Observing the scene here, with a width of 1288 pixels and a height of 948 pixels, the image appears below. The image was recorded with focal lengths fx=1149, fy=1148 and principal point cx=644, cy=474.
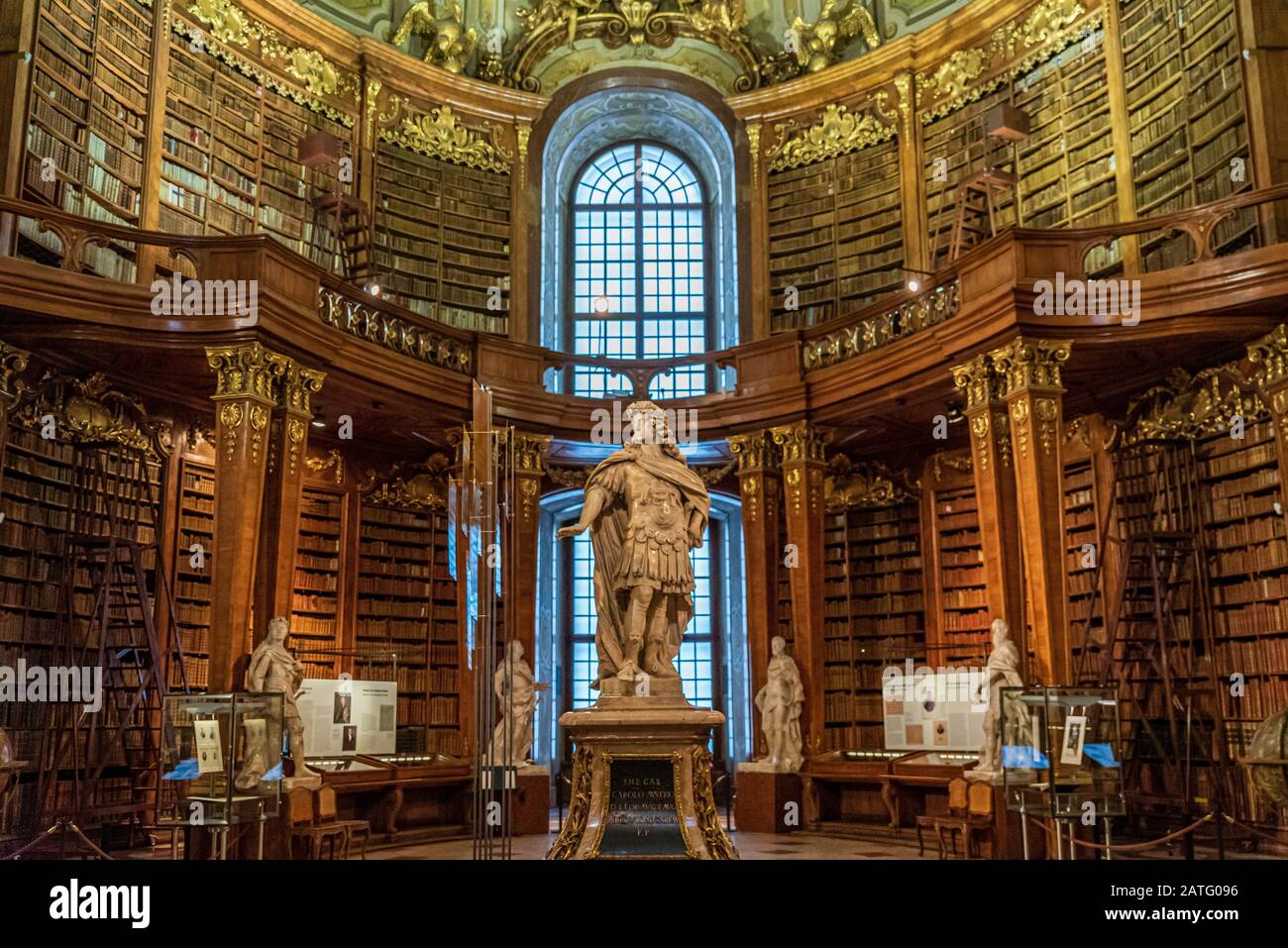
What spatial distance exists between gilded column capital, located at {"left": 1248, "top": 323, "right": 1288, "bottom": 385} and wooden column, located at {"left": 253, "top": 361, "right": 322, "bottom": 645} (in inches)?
277

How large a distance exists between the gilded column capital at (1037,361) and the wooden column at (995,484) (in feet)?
1.03

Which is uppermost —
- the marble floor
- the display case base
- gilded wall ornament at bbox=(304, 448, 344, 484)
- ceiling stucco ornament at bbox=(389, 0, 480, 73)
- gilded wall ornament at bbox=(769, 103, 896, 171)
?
ceiling stucco ornament at bbox=(389, 0, 480, 73)

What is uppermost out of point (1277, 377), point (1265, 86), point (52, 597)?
point (1265, 86)

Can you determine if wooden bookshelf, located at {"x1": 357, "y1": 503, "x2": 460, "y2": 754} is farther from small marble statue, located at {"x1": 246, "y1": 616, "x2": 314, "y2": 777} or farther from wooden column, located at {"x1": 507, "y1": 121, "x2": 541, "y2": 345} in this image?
small marble statue, located at {"x1": 246, "y1": 616, "x2": 314, "y2": 777}

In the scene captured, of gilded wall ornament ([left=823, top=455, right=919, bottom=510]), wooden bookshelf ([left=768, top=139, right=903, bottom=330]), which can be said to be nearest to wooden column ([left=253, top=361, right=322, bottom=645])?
gilded wall ornament ([left=823, top=455, right=919, bottom=510])

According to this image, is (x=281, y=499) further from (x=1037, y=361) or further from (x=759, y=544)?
(x=1037, y=361)

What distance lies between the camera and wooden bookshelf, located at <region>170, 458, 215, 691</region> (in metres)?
9.57

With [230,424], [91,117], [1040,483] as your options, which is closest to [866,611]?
[1040,483]

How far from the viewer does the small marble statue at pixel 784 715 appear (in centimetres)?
1030

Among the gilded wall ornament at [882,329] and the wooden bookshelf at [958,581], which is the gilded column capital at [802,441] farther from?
the wooden bookshelf at [958,581]

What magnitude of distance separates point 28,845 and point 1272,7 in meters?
10.4

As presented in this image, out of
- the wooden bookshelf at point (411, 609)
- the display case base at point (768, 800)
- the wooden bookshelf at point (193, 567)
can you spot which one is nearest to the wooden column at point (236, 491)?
the wooden bookshelf at point (193, 567)

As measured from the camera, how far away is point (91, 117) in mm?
9164

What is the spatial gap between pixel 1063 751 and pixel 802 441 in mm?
5653
